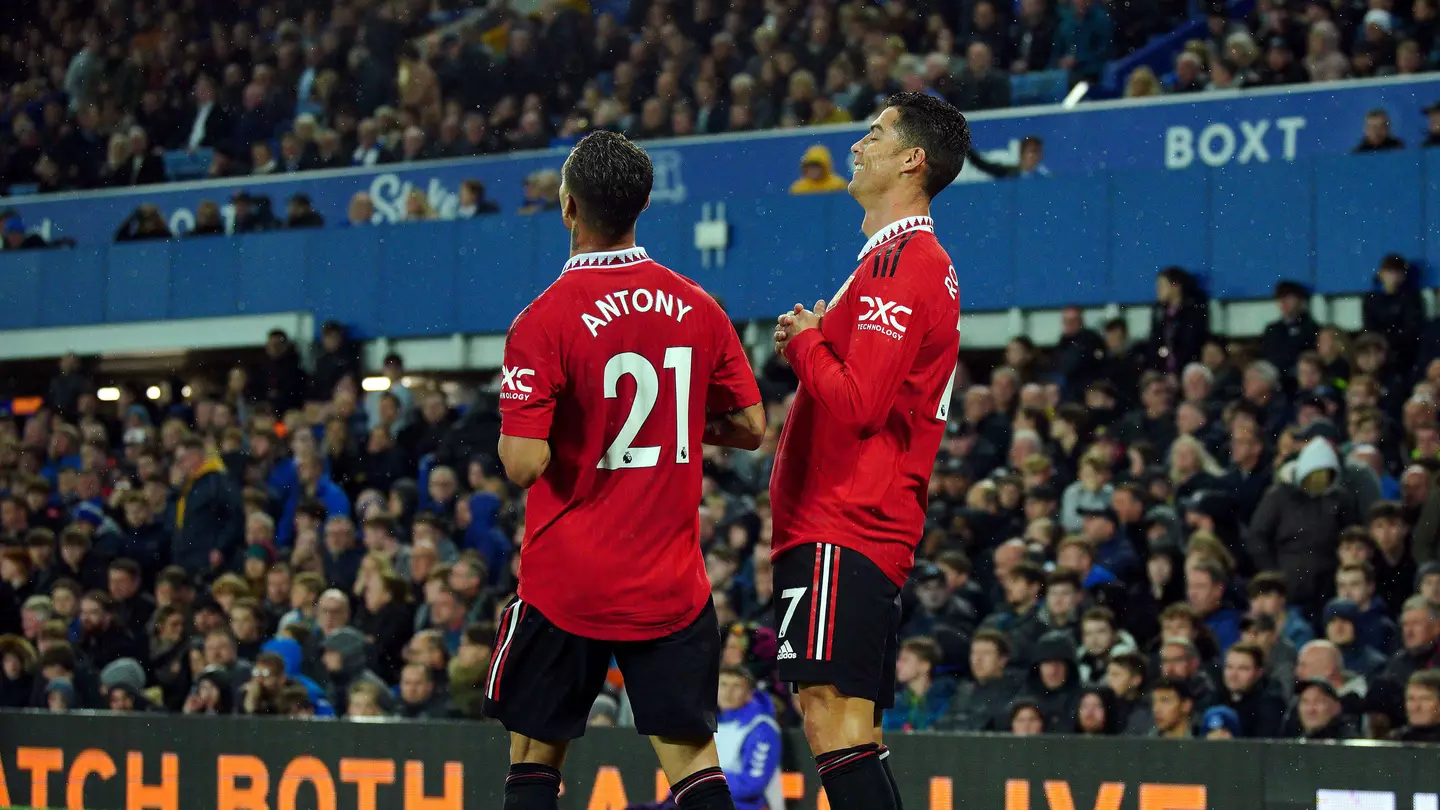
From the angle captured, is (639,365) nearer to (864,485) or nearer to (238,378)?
(864,485)

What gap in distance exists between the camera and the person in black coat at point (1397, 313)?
453 inches

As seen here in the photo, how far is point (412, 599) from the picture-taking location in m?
11.5

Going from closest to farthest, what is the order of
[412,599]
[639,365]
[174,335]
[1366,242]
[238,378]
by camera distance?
[639,365] → [412,599] → [1366,242] → [238,378] → [174,335]

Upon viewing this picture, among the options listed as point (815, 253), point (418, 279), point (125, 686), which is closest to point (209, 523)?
point (125, 686)

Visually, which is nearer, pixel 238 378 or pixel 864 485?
pixel 864 485

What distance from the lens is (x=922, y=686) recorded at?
9258 millimetres

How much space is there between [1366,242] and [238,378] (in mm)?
9447

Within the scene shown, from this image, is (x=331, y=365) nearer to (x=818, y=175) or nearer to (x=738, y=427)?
(x=818, y=175)

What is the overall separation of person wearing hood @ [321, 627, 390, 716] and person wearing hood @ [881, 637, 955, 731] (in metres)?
3.35

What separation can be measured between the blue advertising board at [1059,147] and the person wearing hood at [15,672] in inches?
244

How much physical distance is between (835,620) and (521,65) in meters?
14.0

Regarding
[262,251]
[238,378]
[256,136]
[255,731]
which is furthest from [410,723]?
[256,136]

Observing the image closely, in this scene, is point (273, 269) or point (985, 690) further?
point (273, 269)

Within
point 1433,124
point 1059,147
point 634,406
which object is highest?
point 1059,147
